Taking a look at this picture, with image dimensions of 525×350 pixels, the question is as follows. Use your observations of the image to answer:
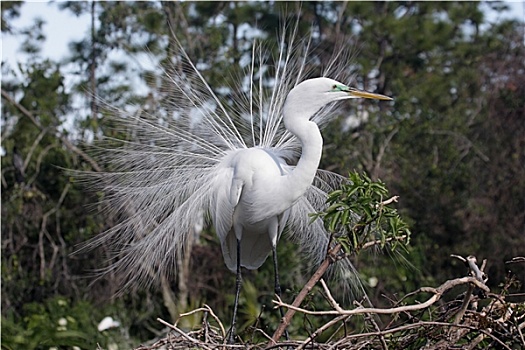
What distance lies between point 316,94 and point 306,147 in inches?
7.8

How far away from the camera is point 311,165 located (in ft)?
9.63

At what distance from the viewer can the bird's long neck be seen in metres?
2.91

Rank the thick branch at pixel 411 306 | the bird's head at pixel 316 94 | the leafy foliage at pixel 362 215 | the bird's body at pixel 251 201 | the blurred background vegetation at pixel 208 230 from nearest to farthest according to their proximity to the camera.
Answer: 1. the thick branch at pixel 411 306
2. the leafy foliage at pixel 362 215
3. the bird's head at pixel 316 94
4. the bird's body at pixel 251 201
5. the blurred background vegetation at pixel 208 230

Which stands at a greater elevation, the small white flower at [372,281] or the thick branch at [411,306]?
the thick branch at [411,306]

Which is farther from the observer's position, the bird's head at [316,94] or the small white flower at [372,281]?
the small white flower at [372,281]

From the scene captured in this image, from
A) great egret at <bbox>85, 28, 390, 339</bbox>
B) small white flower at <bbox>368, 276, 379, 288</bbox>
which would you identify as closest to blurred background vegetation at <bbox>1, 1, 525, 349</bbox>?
small white flower at <bbox>368, 276, 379, 288</bbox>

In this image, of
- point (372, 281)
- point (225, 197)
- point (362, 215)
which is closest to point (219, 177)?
point (225, 197)

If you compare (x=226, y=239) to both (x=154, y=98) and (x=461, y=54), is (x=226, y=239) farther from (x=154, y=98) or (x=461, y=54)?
(x=461, y=54)

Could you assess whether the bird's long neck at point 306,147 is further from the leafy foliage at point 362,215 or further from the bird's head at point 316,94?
the leafy foliage at point 362,215

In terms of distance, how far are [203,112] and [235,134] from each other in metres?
0.19

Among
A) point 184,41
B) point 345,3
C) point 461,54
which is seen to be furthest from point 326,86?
point 461,54

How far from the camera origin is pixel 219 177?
3.30 metres

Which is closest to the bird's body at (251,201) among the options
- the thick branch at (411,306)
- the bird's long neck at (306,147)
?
the bird's long neck at (306,147)

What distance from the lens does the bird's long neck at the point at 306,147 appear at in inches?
114
